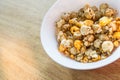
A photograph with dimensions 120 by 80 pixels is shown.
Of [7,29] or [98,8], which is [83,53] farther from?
[7,29]

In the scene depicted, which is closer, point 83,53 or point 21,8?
point 83,53

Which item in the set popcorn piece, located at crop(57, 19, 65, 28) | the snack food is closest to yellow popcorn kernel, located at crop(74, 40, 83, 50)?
the snack food

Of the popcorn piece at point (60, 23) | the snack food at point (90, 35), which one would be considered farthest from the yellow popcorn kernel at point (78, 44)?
the popcorn piece at point (60, 23)

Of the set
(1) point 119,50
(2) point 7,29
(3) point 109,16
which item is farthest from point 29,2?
(1) point 119,50

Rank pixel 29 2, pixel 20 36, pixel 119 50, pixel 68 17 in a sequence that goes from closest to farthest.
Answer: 1. pixel 119 50
2. pixel 68 17
3. pixel 20 36
4. pixel 29 2

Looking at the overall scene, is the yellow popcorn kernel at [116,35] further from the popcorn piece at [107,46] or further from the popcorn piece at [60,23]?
the popcorn piece at [60,23]

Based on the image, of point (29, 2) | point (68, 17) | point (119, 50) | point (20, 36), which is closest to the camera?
point (119, 50)
